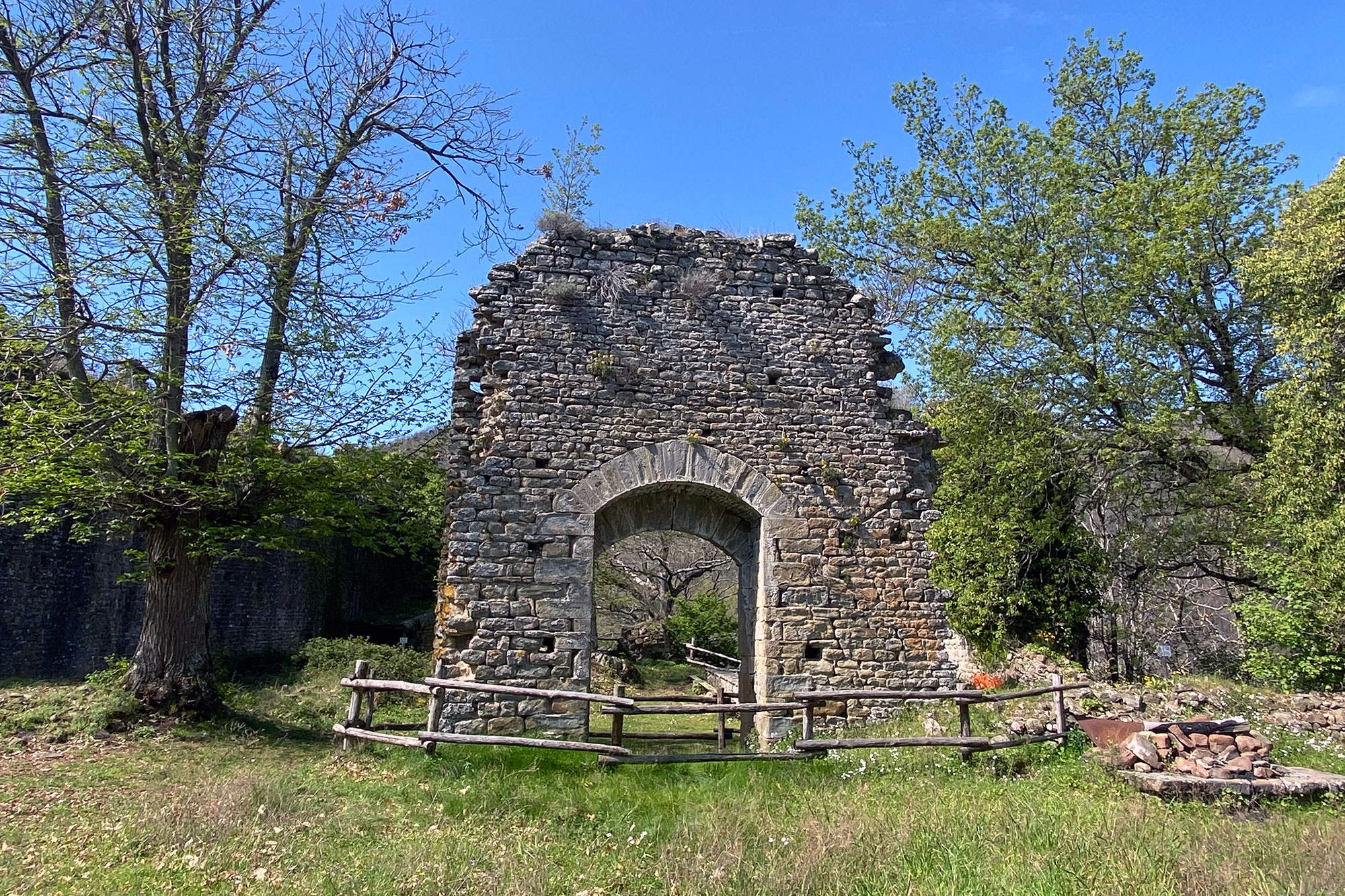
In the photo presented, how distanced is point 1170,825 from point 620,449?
6015mm

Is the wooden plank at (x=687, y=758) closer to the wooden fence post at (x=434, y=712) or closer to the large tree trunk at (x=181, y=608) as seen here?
the wooden fence post at (x=434, y=712)

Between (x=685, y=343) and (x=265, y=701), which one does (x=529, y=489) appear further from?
(x=265, y=701)

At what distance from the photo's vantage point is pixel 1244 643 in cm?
1383

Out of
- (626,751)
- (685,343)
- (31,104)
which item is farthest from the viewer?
(685,343)

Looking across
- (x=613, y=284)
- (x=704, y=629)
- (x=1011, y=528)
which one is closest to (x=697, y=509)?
(x=613, y=284)

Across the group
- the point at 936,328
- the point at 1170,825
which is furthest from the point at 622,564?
the point at 1170,825

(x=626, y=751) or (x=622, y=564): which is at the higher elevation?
(x=622, y=564)

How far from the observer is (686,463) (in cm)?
927

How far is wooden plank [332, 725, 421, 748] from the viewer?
24.2 ft

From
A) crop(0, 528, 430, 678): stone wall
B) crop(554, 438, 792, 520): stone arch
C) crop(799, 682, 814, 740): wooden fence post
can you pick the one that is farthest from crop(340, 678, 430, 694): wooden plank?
crop(0, 528, 430, 678): stone wall

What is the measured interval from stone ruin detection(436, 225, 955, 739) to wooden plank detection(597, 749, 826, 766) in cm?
113

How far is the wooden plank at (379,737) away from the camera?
7.38 metres

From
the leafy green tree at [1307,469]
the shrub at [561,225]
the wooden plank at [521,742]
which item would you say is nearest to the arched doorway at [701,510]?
the wooden plank at [521,742]

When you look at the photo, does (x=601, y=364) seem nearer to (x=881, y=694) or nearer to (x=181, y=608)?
(x=881, y=694)
